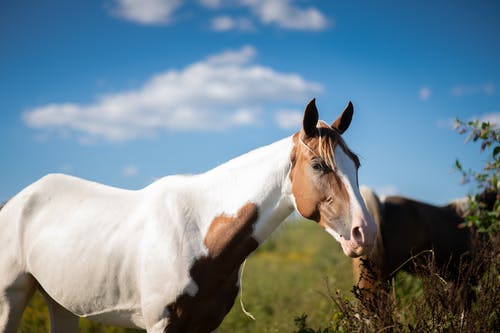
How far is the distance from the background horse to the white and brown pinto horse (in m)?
3.95

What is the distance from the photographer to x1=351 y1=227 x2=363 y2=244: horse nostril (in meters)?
2.52

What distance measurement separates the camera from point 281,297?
30.7 feet

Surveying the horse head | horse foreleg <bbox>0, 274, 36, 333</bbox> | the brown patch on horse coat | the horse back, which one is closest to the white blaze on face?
the horse head

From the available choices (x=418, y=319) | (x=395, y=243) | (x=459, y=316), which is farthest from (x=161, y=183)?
(x=395, y=243)

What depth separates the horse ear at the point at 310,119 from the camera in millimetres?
2777

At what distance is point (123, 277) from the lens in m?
2.95

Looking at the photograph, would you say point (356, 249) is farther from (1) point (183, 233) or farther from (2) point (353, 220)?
(1) point (183, 233)

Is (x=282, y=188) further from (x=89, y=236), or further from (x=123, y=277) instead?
(x=89, y=236)

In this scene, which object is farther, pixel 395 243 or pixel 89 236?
pixel 395 243

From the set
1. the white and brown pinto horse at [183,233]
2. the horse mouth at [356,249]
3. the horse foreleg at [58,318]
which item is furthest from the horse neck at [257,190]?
the horse foreleg at [58,318]

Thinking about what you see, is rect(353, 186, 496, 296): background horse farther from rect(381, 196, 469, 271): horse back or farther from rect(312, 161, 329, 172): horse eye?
rect(312, 161, 329, 172): horse eye

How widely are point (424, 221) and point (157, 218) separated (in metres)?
5.56

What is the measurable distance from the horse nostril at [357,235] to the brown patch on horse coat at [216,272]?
2.29ft

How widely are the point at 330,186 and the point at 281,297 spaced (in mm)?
7286
